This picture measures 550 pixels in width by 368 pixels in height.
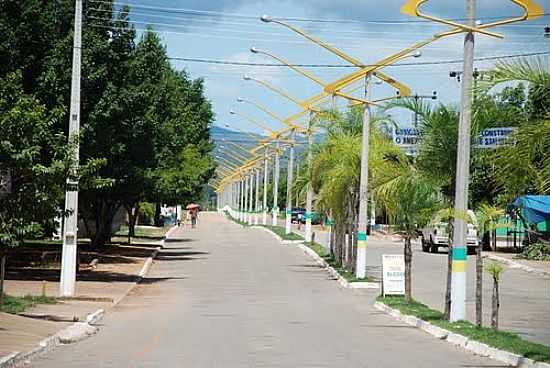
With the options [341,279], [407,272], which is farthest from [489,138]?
[341,279]

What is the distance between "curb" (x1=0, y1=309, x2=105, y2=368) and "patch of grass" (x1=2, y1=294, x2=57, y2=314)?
5.07 feet

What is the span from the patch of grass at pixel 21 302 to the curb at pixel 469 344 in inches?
330

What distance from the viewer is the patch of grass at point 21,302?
74.9 feet

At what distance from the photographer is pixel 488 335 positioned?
1836cm

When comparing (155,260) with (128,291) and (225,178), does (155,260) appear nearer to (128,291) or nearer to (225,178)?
(128,291)

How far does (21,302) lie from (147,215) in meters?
77.7

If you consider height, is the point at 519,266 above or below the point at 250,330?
above

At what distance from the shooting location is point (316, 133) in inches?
1754

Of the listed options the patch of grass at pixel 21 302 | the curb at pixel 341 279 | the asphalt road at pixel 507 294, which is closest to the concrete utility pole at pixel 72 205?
the patch of grass at pixel 21 302

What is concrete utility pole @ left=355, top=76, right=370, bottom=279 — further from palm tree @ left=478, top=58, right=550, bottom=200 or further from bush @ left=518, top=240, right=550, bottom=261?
palm tree @ left=478, top=58, right=550, bottom=200

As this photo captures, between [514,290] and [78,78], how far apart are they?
51.7 ft

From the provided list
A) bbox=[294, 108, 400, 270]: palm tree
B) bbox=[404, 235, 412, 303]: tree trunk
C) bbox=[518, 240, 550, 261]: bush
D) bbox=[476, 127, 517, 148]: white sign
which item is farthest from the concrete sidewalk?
bbox=[518, 240, 550, 261]: bush

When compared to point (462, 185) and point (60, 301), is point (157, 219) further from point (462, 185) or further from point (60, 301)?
point (462, 185)

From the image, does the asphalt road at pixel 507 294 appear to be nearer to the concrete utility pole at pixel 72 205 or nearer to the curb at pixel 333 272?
the curb at pixel 333 272
